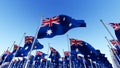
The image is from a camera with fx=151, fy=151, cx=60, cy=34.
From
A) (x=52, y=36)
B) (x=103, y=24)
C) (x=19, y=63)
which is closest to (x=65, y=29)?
(x=52, y=36)

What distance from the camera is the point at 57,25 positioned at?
45.3 feet

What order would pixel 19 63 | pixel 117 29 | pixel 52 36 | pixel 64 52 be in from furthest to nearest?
1. pixel 19 63
2. pixel 64 52
3. pixel 117 29
4. pixel 52 36

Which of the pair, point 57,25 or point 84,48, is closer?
point 57,25

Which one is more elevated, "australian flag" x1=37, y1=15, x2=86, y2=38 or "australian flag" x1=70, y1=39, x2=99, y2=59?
"australian flag" x1=37, y1=15, x2=86, y2=38

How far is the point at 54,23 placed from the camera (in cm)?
1388

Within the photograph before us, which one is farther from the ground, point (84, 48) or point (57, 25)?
point (57, 25)

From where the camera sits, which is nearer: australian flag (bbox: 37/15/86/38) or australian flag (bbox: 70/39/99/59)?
australian flag (bbox: 37/15/86/38)

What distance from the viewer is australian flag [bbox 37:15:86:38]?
42.8 ft

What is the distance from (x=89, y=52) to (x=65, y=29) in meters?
6.75

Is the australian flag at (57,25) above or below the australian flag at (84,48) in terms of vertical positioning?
above

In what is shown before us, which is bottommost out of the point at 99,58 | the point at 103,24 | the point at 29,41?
the point at 99,58

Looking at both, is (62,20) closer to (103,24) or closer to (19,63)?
(103,24)

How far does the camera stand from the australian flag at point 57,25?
42.8 feet

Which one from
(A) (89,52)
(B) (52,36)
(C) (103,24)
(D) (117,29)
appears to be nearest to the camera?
(B) (52,36)
